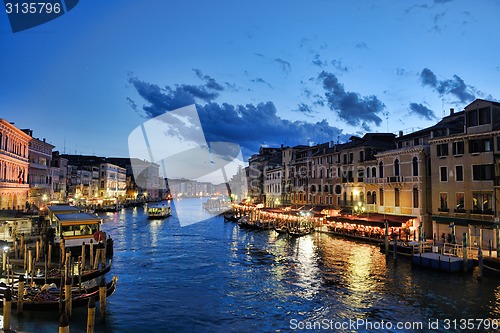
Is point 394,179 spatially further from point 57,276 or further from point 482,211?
point 57,276

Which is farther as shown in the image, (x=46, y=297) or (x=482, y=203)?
(x=482, y=203)

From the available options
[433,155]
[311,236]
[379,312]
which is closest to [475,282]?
[379,312]

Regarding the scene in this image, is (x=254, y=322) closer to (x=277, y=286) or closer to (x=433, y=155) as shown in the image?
(x=277, y=286)

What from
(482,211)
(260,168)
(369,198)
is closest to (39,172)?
(260,168)

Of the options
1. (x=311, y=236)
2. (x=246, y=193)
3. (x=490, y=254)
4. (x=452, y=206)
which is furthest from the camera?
(x=246, y=193)

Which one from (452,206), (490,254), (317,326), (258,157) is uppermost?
(258,157)

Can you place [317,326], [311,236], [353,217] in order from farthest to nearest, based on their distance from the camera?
1. [311,236]
2. [353,217]
3. [317,326]

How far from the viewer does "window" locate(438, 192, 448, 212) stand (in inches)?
1237

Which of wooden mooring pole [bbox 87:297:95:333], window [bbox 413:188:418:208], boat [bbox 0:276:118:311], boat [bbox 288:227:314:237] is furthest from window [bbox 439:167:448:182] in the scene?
wooden mooring pole [bbox 87:297:95:333]

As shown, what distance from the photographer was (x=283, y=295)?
2028cm

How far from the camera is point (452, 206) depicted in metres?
30.8

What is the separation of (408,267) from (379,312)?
32.1 feet

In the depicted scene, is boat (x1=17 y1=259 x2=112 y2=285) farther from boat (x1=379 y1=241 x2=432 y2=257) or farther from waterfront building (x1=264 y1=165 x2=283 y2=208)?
waterfront building (x1=264 y1=165 x2=283 y2=208)

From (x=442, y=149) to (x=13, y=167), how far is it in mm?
47268
